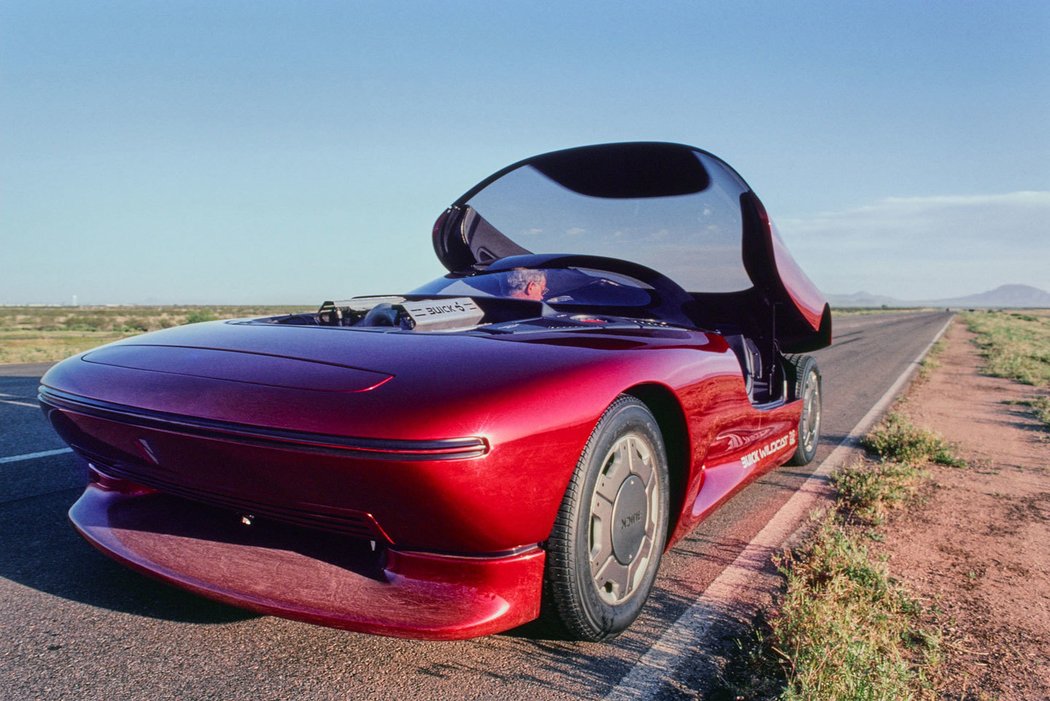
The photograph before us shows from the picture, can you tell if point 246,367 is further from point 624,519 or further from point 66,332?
point 66,332

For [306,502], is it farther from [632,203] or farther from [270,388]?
[632,203]

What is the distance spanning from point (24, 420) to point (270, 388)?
459cm

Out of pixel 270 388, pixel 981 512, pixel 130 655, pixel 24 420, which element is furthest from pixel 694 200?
pixel 24 420

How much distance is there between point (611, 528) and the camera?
2.07 m

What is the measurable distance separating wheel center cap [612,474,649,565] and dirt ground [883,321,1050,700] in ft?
2.85

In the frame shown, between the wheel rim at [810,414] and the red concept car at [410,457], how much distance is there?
175 centimetres

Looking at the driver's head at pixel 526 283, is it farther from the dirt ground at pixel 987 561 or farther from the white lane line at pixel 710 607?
the dirt ground at pixel 987 561

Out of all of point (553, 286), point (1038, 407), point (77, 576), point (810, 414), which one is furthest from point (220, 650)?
point (1038, 407)

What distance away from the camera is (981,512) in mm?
3656

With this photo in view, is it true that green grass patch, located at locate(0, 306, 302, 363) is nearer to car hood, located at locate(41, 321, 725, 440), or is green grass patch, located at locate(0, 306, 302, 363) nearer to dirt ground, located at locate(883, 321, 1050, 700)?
car hood, located at locate(41, 321, 725, 440)

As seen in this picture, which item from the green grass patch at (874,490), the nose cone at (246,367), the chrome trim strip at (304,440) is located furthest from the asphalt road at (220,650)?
the green grass patch at (874,490)

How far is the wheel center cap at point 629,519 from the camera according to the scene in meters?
2.09

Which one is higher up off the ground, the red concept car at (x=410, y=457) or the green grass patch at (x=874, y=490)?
the red concept car at (x=410, y=457)

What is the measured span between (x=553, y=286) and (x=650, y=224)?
2.55ft
